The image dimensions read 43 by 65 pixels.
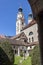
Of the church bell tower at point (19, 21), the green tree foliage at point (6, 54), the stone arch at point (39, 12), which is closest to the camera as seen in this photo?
the stone arch at point (39, 12)

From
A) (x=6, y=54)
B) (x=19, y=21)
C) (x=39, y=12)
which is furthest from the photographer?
(x=19, y=21)

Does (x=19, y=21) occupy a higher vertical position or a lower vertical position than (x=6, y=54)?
higher

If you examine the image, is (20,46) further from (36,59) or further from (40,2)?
(40,2)

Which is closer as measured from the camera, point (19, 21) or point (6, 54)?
point (6, 54)

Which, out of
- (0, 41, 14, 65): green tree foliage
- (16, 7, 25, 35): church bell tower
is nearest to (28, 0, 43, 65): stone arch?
(0, 41, 14, 65): green tree foliage

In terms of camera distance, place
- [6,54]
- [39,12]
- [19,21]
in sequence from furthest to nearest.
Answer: [19,21], [6,54], [39,12]

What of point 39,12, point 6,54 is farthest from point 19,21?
point 39,12

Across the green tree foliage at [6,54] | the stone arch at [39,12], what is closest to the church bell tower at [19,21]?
the green tree foliage at [6,54]

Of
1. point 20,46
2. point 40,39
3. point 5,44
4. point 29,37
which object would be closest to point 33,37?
point 29,37

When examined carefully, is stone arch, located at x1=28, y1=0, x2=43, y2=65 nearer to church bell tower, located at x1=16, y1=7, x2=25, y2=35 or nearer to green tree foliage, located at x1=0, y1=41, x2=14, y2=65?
green tree foliage, located at x1=0, y1=41, x2=14, y2=65

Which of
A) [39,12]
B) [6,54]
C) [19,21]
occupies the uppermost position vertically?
[19,21]

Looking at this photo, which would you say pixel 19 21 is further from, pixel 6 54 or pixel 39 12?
pixel 39 12

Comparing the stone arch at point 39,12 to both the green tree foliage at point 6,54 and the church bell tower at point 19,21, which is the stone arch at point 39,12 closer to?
the green tree foliage at point 6,54

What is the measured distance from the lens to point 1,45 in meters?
24.4
